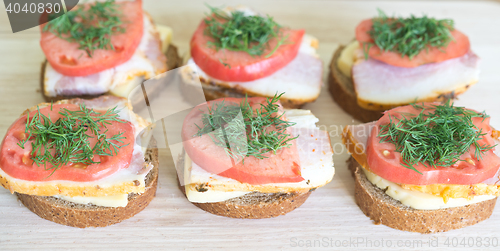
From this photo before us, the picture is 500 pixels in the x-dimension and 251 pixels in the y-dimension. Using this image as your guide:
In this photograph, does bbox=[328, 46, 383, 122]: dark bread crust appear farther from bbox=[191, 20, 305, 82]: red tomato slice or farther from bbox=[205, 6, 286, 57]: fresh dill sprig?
bbox=[205, 6, 286, 57]: fresh dill sprig

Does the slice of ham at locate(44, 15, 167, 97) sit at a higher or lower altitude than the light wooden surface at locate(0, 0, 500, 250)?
higher

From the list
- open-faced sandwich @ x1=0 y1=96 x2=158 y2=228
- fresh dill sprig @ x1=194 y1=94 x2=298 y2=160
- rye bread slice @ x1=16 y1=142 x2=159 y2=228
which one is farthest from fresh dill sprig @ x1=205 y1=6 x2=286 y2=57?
rye bread slice @ x1=16 y1=142 x2=159 y2=228

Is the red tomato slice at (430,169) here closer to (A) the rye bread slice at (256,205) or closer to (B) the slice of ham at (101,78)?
(A) the rye bread slice at (256,205)

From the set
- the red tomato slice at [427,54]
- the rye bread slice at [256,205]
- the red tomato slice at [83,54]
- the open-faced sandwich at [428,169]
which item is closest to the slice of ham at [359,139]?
the open-faced sandwich at [428,169]

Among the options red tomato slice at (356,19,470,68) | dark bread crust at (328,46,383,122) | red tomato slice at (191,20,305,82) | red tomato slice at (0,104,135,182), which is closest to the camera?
red tomato slice at (0,104,135,182)

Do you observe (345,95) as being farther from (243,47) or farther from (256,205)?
(256,205)

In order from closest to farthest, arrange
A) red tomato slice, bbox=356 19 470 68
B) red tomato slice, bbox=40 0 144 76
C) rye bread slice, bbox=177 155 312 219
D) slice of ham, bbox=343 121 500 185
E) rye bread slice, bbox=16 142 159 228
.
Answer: rye bread slice, bbox=16 142 159 228 → rye bread slice, bbox=177 155 312 219 → slice of ham, bbox=343 121 500 185 → red tomato slice, bbox=40 0 144 76 → red tomato slice, bbox=356 19 470 68

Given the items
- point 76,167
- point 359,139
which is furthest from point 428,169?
point 76,167
